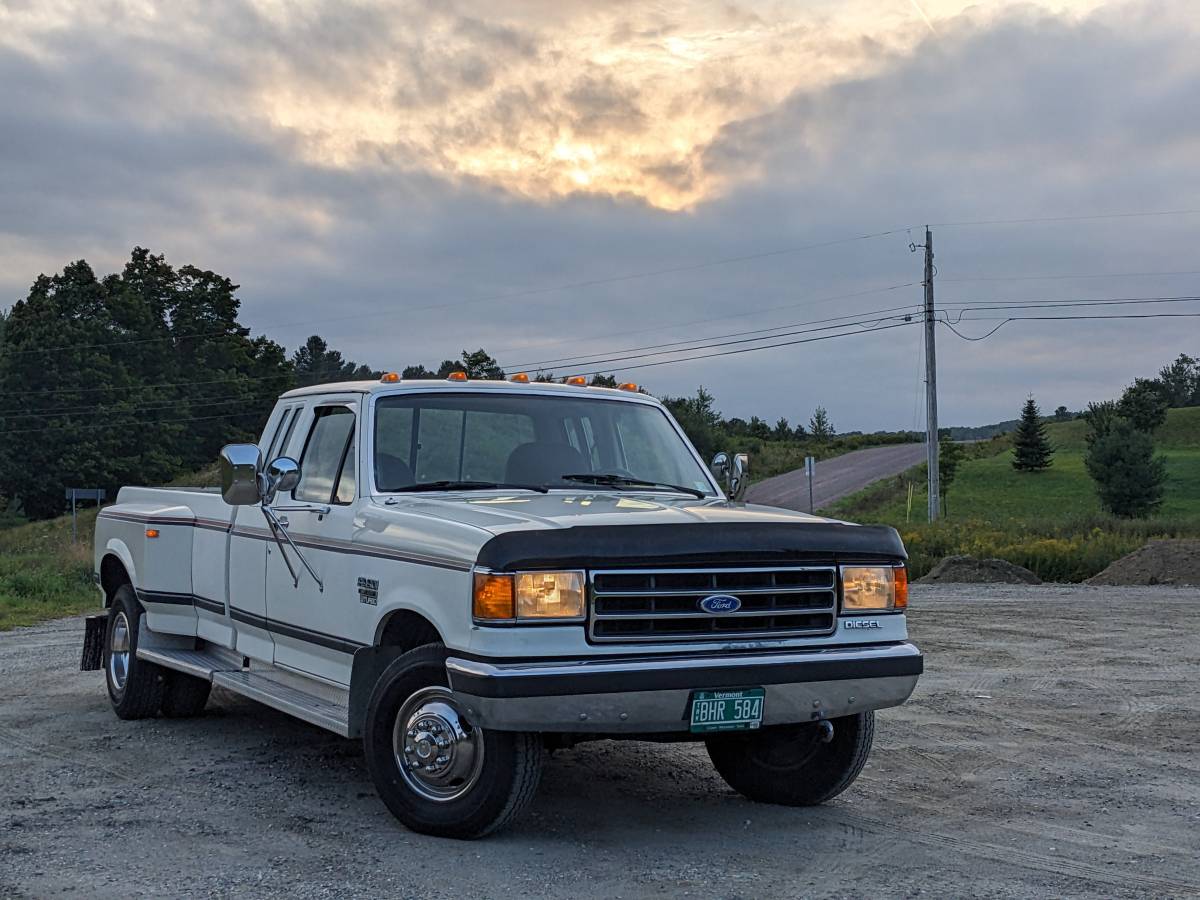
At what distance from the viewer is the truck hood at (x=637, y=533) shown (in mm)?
5320

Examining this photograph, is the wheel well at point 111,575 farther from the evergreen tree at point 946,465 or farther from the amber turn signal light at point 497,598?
the evergreen tree at point 946,465

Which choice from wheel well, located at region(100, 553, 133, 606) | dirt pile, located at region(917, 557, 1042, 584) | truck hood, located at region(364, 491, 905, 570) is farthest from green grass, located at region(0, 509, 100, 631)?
dirt pile, located at region(917, 557, 1042, 584)

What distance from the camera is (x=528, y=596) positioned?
5289mm

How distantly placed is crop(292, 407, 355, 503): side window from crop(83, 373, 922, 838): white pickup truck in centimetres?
2

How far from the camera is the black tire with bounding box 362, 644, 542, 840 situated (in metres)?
5.47

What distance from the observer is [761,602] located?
572cm

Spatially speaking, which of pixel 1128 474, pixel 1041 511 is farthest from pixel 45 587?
pixel 1128 474

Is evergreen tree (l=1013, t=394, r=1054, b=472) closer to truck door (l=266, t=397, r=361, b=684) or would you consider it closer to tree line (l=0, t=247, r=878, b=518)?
tree line (l=0, t=247, r=878, b=518)

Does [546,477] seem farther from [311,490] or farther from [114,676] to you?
[114,676]

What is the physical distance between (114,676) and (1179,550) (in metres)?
19.4

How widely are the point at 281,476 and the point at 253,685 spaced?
113 centimetres

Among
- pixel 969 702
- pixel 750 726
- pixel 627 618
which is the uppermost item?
pixel 627 618

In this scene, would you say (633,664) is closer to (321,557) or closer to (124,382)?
(321,557)

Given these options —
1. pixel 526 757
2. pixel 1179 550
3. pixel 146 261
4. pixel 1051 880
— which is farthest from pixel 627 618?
pixel 146 261
